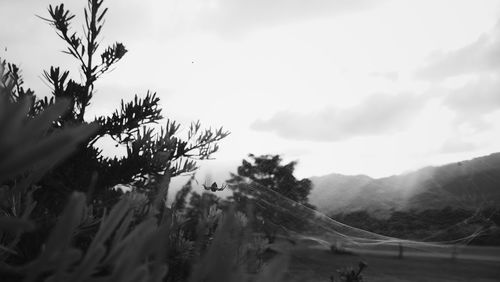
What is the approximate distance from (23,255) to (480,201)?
160 ft

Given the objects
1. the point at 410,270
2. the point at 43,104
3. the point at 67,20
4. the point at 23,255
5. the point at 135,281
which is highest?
the point at 67,20

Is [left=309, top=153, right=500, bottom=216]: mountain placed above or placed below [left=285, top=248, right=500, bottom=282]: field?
above

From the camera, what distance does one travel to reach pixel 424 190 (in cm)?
4875

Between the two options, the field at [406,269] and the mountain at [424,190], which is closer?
the field at [406,269]

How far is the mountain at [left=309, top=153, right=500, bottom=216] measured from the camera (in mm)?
43000

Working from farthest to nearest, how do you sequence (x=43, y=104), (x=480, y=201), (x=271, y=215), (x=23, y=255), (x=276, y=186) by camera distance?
(x=480, y=201) < (x=276, y=186) < (x=271, y=215) < (x=43, y=104) < (x=23, y=255)

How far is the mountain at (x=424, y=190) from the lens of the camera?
4300cm

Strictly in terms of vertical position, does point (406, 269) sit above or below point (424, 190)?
below

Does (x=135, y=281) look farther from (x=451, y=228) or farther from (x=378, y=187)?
(x=378, y=187)

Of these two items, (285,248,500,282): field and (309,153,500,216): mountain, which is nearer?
(285,248,500,282): field

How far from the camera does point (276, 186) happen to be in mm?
27422

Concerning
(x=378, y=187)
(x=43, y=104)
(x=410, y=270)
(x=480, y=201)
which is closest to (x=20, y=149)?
(x=43, y=104)

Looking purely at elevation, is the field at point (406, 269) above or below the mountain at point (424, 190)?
below

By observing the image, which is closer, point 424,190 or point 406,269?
point 406,269
